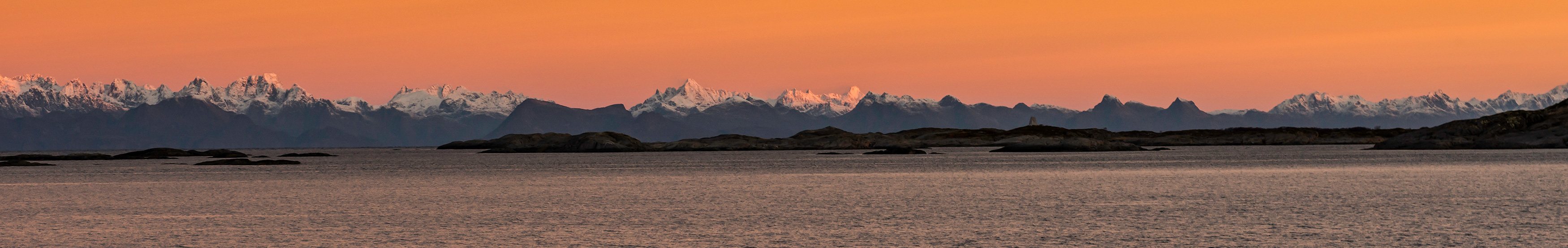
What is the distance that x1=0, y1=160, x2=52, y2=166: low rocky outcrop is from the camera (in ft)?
367

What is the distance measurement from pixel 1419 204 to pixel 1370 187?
14264 millimetres

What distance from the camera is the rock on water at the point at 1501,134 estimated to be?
519 feet

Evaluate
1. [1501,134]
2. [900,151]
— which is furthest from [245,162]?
[1501,134]

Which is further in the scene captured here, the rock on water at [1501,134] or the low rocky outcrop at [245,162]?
the rock on water at [1501,134]

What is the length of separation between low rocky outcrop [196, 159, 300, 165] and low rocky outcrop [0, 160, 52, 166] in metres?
13.1

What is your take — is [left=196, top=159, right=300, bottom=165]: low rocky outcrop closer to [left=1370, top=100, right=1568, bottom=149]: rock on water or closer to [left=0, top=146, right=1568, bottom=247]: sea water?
[left=0, top=146, right=1568, bottom=247]: sea water

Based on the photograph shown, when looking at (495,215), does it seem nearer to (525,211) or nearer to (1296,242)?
(525,211)

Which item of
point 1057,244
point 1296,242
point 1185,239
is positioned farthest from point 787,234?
point 1296,242

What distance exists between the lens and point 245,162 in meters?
121

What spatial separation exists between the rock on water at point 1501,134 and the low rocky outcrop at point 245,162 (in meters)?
139

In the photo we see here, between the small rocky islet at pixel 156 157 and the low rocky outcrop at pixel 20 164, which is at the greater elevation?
the small rocky islet at pixel 156 157

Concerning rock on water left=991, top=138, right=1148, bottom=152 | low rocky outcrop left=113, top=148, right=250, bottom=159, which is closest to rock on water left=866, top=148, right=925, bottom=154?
rock on water left=991, top=138, right=1148, bottom=152

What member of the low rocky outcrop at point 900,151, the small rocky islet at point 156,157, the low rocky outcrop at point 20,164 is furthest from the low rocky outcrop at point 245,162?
the low rocky outcrop at point 900,151

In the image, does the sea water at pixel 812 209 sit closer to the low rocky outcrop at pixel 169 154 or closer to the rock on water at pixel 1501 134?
the rock on water at pixel 1501 134
